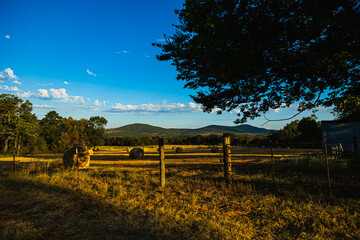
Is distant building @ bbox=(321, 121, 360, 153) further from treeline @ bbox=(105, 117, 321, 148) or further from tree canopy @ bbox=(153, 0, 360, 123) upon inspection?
tree canopy @ bbox=(153, 0, 360, 123)

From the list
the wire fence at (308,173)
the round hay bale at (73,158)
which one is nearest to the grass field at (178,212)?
the wire fence at (308,173)

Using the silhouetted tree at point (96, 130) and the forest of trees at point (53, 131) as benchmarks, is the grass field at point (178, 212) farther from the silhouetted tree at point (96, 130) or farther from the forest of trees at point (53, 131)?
the silhouetted tree at point (96, 130)

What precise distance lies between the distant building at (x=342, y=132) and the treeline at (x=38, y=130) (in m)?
52.8

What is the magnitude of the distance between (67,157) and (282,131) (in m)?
65.3

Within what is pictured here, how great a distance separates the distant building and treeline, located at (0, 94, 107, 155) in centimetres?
5283

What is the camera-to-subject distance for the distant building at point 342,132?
2080cm

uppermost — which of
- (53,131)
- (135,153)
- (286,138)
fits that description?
(53,131)

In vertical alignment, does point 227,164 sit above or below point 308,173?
above

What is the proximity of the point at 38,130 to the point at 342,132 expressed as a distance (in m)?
69.9

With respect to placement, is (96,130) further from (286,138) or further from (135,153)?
(286,138)

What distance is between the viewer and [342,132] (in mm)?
21453

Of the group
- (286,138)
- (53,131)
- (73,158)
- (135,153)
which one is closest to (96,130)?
(53,131)

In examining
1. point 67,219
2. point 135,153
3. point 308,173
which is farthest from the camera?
point 135,153

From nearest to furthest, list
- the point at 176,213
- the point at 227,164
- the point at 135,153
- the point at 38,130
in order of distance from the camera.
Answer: the point at 176,213
the point at 227,164
the point at 135,153
the point at 38,130
